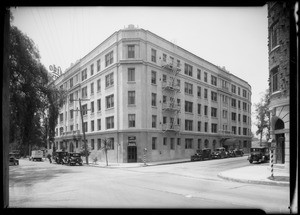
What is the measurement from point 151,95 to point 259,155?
13751 mm

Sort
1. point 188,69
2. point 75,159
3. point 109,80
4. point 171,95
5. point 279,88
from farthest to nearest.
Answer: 1. point 171,95
2. point 188,69
3. point 109,80
4. point 75,159
5. point 279,88

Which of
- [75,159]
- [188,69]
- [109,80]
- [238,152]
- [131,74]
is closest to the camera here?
[75,159]

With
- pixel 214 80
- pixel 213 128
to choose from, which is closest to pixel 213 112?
pixel 213 128

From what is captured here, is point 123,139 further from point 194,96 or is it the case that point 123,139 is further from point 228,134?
point 228,134

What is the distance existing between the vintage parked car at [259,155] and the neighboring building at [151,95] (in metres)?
5.36

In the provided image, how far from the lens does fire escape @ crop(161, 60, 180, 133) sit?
29219 millimetres

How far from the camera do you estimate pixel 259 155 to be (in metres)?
26.6

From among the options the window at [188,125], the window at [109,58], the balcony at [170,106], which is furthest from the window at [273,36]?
the window at [109,58]

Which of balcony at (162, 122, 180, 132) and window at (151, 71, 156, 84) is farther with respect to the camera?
balcony at (162, 122, 180, 132)

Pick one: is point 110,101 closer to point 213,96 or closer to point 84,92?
point 84,92

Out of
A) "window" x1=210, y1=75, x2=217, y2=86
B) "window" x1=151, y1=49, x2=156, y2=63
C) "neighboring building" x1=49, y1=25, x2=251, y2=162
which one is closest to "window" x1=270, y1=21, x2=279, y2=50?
"neighboring building" x1=49, y1=25, x2=251, y2=162

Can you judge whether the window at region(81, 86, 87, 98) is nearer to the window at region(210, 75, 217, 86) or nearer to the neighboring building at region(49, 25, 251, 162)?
the neighboring building at region(49, 25, 251, 162)

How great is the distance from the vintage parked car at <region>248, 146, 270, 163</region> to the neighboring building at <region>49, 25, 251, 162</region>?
17.6 ft

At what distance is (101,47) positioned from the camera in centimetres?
2969
